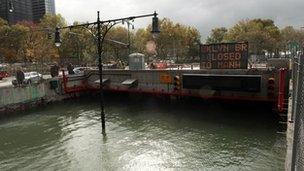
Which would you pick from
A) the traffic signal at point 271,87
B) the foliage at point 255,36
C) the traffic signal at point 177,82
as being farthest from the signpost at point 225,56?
the foliage at point 255,36

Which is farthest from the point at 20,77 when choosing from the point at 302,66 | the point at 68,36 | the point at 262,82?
the point at 68,36

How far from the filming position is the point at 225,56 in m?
27.8

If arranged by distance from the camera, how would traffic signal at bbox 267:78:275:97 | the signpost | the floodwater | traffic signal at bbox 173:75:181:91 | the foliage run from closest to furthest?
the floodwater → traffic signal at bbox 267:78:275:97 → the signpost → traffic signal at bbox 173:75:181:91 → the foliage

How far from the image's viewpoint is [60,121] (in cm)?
2575

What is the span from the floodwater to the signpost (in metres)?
3.46

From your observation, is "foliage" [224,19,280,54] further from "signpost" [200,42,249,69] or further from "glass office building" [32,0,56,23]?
"glass office building" [32,0,56,23]

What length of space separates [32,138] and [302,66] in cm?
1832

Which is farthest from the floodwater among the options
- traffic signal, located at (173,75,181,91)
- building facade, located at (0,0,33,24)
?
building facade, located at (0,0,33,24)

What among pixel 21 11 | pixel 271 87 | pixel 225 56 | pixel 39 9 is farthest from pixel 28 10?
pixel 271 87

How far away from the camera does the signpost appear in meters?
26.9

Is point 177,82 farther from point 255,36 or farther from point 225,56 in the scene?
point 255,36

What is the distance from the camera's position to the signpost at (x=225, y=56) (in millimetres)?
26906

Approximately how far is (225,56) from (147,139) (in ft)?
37.0

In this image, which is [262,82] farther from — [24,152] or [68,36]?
[68,36]
